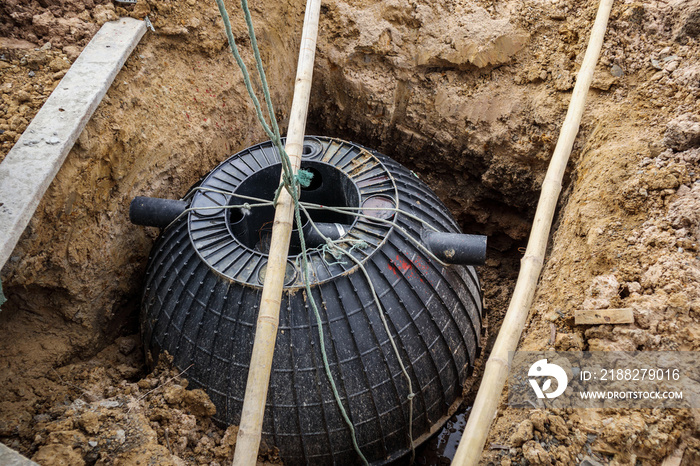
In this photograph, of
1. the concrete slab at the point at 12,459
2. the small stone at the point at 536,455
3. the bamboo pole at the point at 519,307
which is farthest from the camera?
the small stone at the point at 536,455

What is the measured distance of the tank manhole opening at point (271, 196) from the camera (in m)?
5.80

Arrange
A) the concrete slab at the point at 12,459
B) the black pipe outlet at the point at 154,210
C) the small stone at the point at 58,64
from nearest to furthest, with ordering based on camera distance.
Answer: the concrete slab at the point at 12,459, the black pipe outlet at the point at 154,210, the small stone at the point at 58,64

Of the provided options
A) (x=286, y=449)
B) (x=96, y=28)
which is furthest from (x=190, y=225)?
(x=96, y=28)

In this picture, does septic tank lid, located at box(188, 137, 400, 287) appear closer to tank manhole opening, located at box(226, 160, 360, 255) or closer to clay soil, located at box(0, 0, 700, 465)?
tank manhole opening, located at box(226, 160, 360, 255)

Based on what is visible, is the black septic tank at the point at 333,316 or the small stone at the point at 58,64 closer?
the black septic tank at the point at 333,316

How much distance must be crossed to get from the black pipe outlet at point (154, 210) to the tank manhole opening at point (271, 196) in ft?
2.12

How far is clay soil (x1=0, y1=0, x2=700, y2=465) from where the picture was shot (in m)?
4.40

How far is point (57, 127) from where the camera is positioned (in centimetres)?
507

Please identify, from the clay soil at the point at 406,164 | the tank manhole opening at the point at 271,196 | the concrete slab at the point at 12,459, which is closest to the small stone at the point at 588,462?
the clay soil at the point at 406,164

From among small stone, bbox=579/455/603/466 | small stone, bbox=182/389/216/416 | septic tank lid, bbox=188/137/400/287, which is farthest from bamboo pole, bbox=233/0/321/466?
small stone, bbox=579/455/603/466

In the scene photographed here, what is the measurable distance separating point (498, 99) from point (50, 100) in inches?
238

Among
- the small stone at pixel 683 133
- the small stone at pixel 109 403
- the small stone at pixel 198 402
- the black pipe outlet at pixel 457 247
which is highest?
the small stone at pixel 683 133

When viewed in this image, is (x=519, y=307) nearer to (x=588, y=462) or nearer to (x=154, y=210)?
(x=588, y=462)

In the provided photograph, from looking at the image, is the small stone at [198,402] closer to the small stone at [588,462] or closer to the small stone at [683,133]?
the small stone at [588,462]
